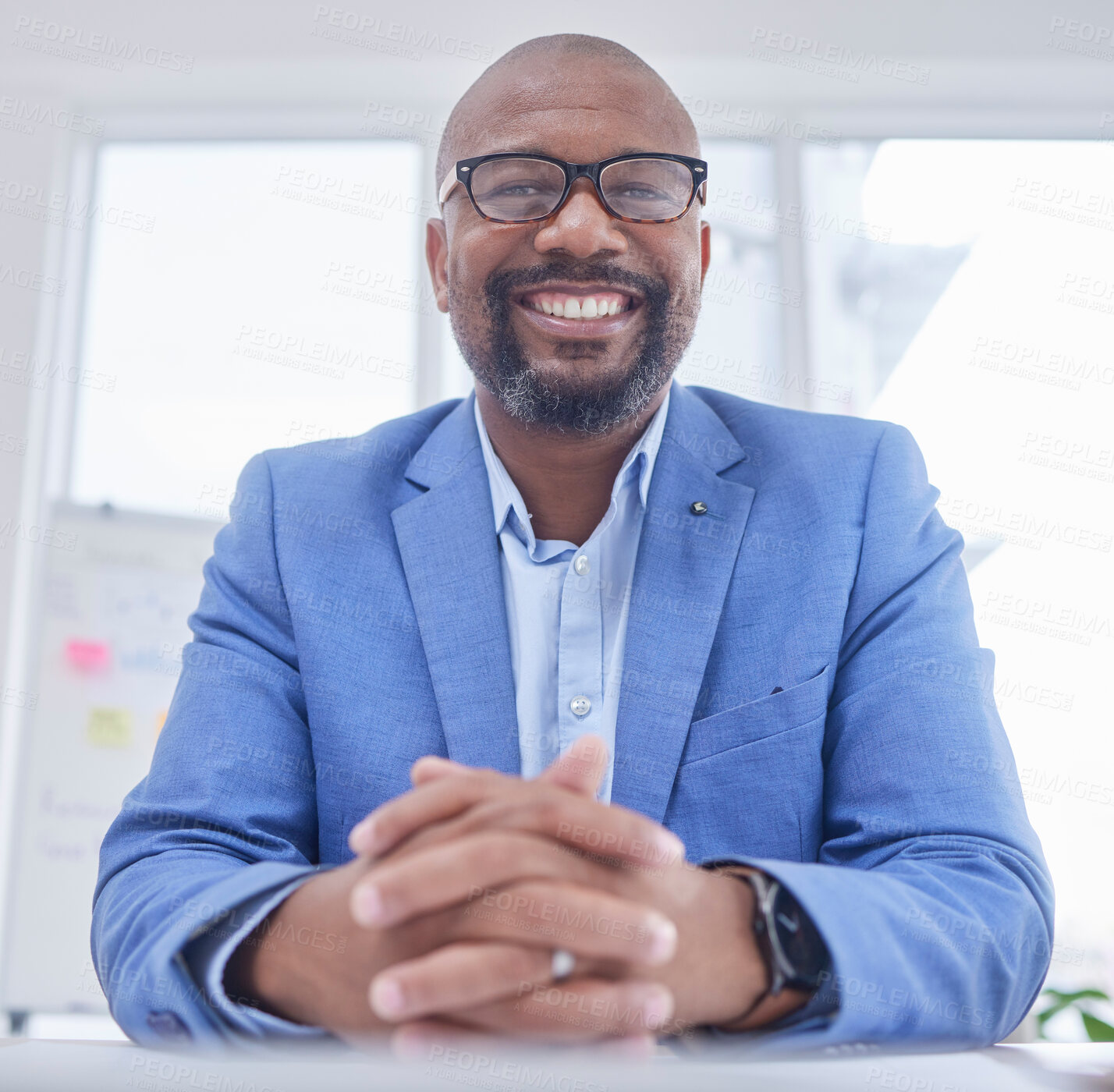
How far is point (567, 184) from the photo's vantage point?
1657 millimetres

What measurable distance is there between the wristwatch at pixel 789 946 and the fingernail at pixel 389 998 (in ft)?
1.12

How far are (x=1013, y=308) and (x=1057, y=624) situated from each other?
120 centimetres

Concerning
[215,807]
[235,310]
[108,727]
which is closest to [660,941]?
[215,807]

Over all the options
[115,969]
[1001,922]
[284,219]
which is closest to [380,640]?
Answer: [115,969]

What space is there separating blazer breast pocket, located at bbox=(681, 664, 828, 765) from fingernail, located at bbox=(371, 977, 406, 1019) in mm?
653

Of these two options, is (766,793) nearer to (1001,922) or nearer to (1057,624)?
(1001,922)

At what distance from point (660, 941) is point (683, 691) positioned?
0.59 meters

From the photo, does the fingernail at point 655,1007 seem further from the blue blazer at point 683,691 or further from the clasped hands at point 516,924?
the blue blazer at point 683,691

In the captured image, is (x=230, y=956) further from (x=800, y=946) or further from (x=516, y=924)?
(x=800, y=946)

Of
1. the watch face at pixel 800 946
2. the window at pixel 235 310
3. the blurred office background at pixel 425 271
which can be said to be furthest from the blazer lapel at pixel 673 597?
the window at pixel 235 310

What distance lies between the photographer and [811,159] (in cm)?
388

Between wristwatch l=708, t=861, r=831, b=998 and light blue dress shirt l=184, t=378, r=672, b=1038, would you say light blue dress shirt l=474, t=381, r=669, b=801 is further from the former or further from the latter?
wristwatch l=708, t=861, r=831, b=998

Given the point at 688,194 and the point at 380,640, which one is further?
the point at 688,194

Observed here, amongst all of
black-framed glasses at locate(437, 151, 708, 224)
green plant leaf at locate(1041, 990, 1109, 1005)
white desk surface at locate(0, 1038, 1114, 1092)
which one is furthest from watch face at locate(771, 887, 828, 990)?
green plant leaf at locate(1041, 990, 1109, 1005)
